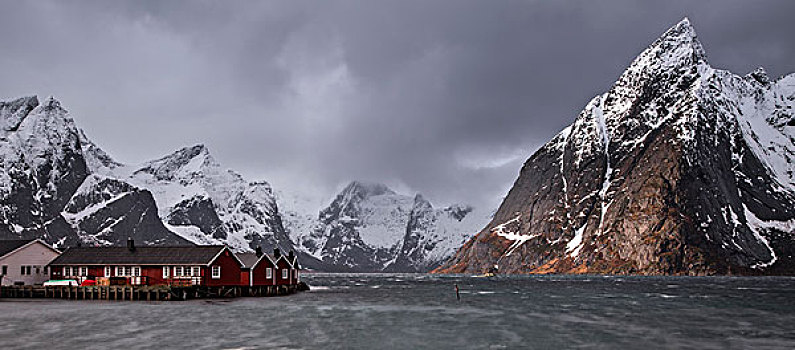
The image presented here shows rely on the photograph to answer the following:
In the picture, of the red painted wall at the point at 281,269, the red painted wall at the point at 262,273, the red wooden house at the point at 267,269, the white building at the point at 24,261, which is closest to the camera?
the white building at the point at 24,261

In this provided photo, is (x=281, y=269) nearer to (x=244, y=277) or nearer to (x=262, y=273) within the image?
(x=262, y=273)

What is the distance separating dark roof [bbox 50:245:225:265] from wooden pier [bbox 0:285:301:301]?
4647 millimetres

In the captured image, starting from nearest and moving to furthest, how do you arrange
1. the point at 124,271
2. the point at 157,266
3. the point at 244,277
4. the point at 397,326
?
the point at 397,326
the point at 157,266
the point at 124,271
the point at 244,277

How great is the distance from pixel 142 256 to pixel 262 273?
62.3ft

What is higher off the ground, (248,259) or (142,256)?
(142,256)

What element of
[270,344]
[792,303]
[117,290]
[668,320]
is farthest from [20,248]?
[792,303]

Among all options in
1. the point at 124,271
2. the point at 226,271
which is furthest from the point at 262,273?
the point at 124,271

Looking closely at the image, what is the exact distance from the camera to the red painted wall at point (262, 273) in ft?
A: 364

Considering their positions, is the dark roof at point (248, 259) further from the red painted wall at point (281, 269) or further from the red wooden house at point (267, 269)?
the red painted wall at point (281, 269)

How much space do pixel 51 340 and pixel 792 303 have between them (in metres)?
84.2

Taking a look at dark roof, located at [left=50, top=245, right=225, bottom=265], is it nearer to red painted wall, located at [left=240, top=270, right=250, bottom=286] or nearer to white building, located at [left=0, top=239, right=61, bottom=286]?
white building, located at [left=0, top=239, right=61, bottom=286]

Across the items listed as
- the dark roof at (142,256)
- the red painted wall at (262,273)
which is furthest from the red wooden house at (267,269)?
the dark roof at (142,256)

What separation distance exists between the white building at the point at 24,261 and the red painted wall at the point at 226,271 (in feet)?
93.7

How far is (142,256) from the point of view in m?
104
